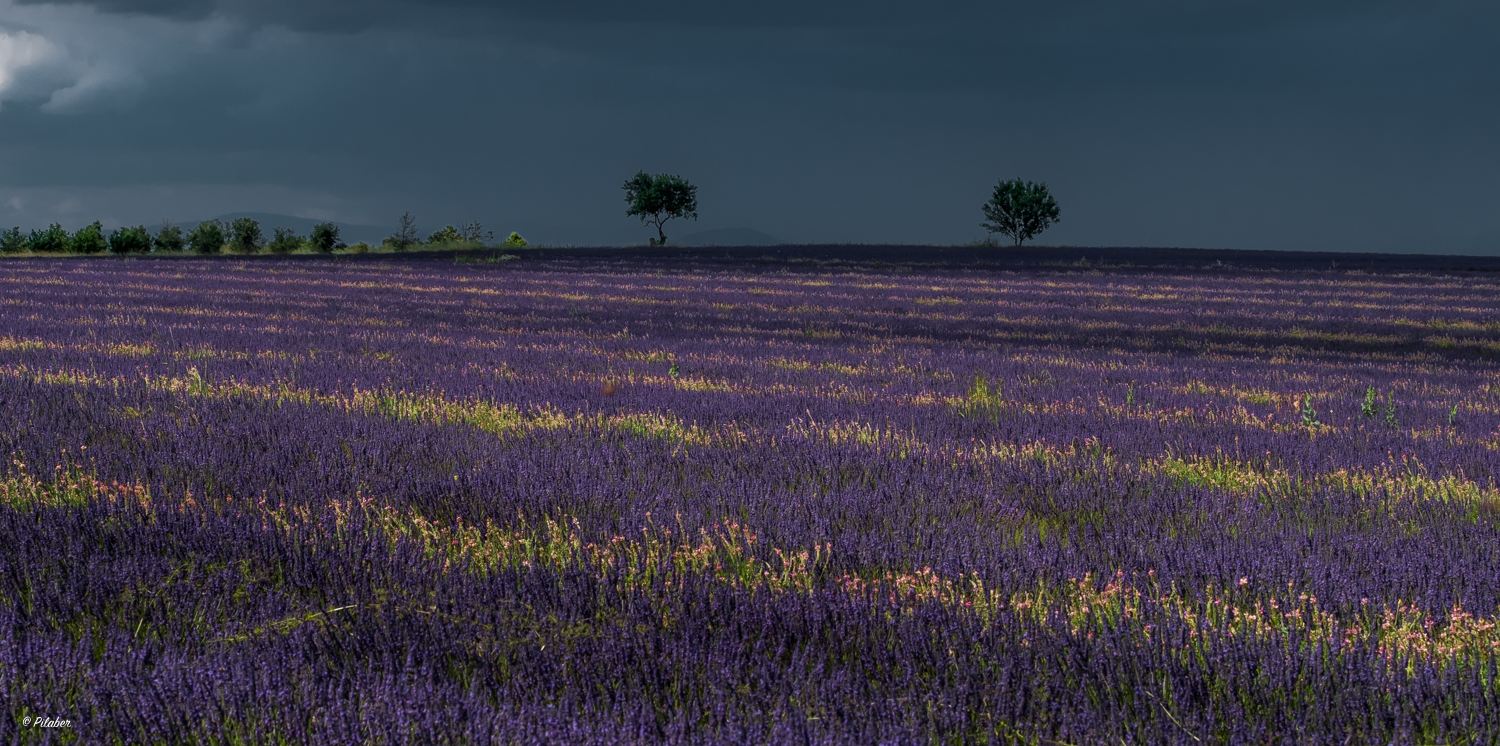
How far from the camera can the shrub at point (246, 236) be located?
5681cm

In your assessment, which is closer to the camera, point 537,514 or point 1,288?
point 537,514

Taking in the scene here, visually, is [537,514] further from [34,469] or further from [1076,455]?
[1076,455]

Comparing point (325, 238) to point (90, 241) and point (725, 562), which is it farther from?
point (725, 562)

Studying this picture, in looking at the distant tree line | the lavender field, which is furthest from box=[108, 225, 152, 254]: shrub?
the lavender field

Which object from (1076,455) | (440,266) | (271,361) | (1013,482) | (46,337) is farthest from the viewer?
(440,266)

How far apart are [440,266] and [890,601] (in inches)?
1438

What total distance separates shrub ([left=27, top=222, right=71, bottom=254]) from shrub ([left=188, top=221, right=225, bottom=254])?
6.75m

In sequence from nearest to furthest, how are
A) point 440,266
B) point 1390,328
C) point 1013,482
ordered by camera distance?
point 1013,482 → point 1390,328 → point 440,266

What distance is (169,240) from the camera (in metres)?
57.9

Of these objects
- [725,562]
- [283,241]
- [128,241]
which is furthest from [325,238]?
[725,562]

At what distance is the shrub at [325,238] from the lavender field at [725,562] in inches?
2117

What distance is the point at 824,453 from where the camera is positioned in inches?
177

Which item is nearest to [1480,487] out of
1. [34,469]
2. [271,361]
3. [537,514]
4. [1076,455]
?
[1076,455]

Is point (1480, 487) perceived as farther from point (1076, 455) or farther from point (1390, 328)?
point (1390, 328)
